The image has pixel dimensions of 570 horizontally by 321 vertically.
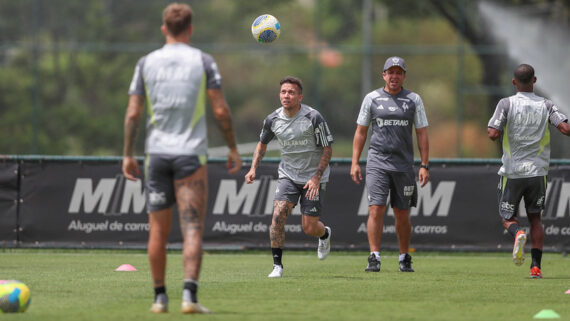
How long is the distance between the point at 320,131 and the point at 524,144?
2067 mm

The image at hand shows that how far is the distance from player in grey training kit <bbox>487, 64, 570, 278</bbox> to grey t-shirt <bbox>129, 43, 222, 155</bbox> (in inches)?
167

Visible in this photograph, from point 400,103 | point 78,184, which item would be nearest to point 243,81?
point 78,184

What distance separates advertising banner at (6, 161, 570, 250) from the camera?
15.2 metres

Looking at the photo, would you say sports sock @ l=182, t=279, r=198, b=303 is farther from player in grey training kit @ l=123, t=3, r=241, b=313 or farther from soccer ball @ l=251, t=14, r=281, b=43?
soccer ball @ l=251, t=14, r=281, b=43

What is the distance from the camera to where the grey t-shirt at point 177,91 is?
24.0ft

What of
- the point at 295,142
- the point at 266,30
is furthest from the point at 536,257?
the point at 266,30

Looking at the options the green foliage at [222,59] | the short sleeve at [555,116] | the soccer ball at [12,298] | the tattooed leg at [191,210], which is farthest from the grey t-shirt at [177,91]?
the green foliage at [222,59]

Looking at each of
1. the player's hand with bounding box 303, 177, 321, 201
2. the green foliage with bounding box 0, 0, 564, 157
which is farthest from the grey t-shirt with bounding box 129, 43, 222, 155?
the green foliage with bounding box 0, 0, 564, 157

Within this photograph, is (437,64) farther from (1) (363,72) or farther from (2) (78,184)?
(2) (78,184)

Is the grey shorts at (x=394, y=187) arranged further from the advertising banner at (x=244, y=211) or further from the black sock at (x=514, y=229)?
the advertising banner at (x=244, y=211)

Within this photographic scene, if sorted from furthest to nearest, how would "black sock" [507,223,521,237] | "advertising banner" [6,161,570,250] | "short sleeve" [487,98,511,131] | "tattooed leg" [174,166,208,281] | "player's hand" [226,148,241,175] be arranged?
"advertising banner" [6,161,570,250] → "short sleeve" [487,98,511,131] → "black sock" [507,223,521,237] → "player's hand" [226,148,241,175] → "tattooed leg" [174,166,208,281]

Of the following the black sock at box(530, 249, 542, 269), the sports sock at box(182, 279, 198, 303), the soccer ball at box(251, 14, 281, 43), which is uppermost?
the soccer ball at box(251, 14, 281, 43)

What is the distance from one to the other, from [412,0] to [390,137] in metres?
22.1

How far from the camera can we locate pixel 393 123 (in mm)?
11680
